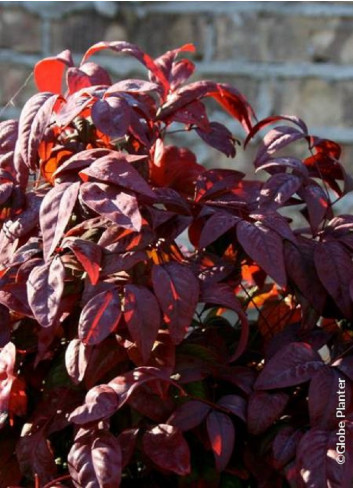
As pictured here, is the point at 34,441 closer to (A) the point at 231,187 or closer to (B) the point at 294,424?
(B) the point at 294,424

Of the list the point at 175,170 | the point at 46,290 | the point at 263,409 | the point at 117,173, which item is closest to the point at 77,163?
the point at 117,173

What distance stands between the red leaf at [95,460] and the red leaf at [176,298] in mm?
139

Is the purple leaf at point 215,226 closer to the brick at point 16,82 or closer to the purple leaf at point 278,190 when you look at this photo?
the purple leaf at point 278,190

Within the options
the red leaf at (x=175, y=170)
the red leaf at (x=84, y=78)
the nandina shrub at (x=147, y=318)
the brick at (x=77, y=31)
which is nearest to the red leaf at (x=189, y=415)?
the nandina shrub at (x=147, y=318)

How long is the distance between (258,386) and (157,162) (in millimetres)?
405

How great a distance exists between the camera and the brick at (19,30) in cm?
238

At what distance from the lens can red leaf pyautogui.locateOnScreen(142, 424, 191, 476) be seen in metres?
0.97

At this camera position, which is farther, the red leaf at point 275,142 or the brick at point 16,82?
the brick at point 16,82

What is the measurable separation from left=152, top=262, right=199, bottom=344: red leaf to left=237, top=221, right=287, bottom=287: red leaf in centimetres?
9

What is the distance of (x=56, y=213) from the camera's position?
0.99m

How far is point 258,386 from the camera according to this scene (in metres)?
1.05

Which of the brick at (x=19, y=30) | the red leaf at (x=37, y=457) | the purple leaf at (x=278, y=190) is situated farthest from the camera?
the brick at (x=19, y=30)

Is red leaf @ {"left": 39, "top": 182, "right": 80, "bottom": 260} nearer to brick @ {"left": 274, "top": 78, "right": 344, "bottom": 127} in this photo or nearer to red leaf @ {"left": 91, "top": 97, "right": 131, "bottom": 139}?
red leaf @ {"left": 91, "top": 97, "right": 131, "bottom": 139}

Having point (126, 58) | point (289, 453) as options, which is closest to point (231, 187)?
point (289, 453)
